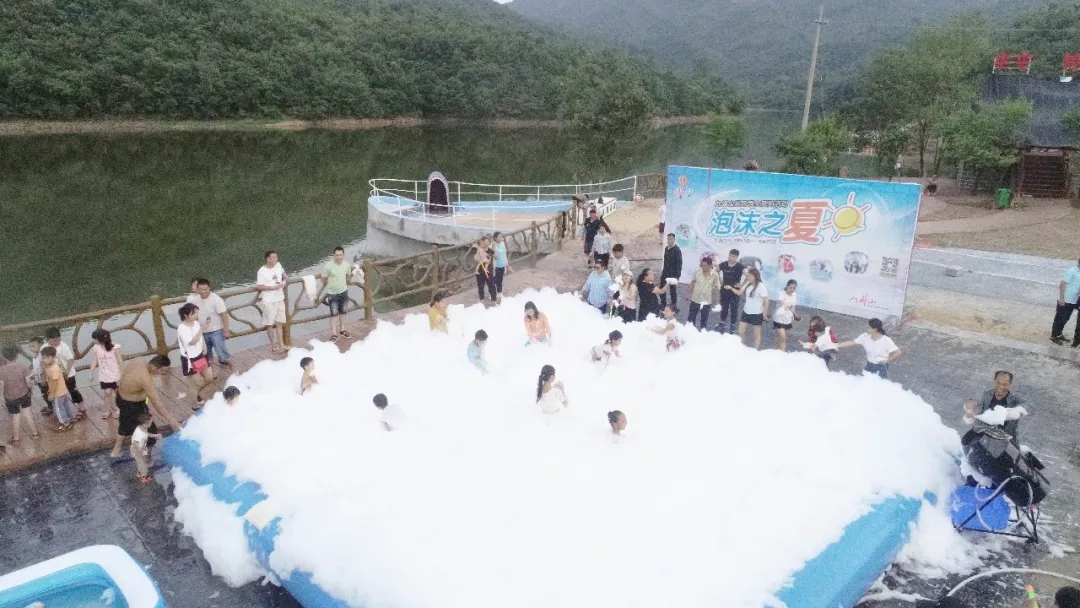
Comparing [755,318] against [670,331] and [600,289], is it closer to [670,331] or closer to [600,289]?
[670,331]

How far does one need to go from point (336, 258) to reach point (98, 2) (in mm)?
62748

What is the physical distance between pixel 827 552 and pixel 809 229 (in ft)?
24.9

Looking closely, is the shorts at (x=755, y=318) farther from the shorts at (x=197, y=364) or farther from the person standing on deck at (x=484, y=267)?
the shorts at (x=197, y=364)

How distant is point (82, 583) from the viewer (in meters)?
5.61

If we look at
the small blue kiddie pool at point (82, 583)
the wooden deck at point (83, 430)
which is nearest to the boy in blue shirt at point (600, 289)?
the wooden deck at point (83, 430)

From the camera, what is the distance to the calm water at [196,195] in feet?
68.5

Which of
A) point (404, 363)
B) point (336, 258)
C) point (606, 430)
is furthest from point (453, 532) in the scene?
point (336, 258)

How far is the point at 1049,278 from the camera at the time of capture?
15930 mm

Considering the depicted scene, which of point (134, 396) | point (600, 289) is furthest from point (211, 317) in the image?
point (600, 289)

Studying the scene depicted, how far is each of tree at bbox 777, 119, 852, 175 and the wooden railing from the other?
10.5 metres

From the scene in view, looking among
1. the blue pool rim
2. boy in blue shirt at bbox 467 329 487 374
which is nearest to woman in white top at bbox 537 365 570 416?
boy in blue shirt at bbox 467 329 487 374

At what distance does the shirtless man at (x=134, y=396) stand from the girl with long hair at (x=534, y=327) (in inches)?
190

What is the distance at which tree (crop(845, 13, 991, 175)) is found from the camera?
33.5 m

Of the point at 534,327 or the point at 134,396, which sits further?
the point at 534,327
